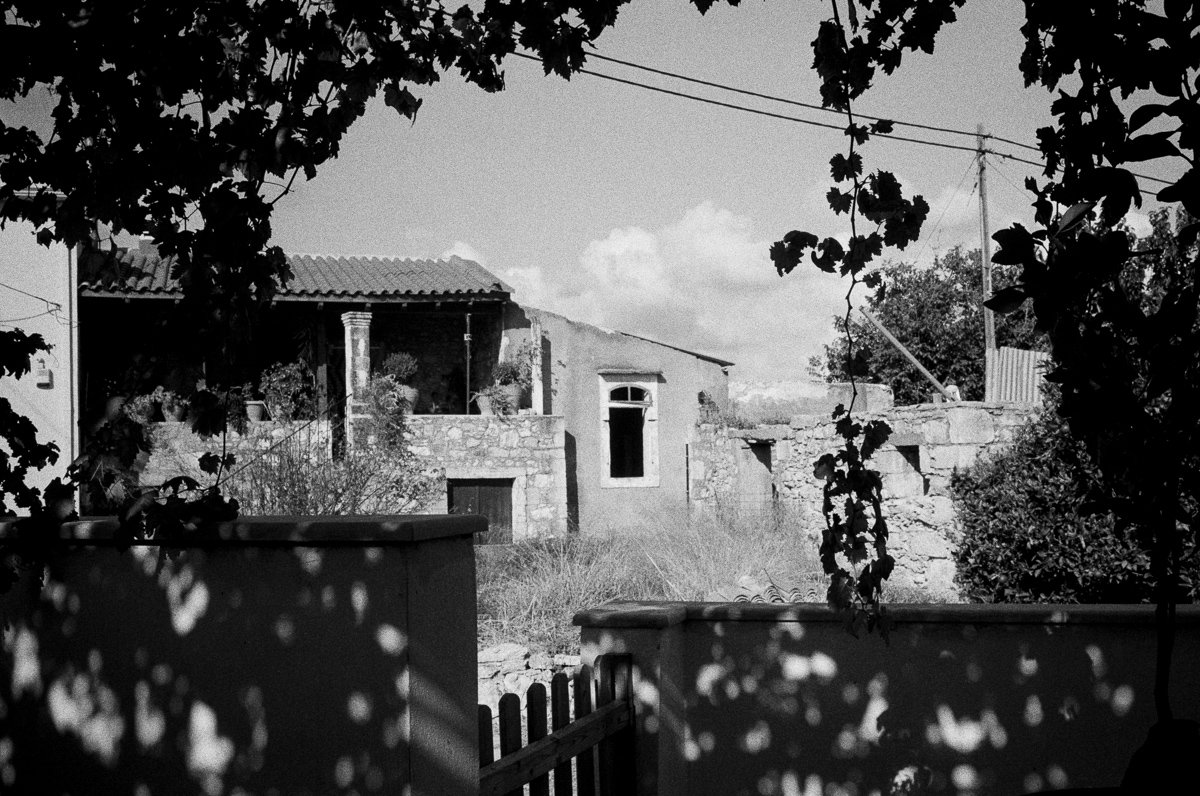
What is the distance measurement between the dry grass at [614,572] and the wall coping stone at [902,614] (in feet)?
16.2

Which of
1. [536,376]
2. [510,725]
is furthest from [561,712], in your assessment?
[536,376]

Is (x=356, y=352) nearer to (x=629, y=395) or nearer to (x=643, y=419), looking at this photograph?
(x=629, y=395)

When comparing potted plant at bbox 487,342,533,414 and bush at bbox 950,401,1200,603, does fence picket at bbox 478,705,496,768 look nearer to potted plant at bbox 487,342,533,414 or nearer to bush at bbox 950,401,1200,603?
bush at bbox 950,401,1200,603

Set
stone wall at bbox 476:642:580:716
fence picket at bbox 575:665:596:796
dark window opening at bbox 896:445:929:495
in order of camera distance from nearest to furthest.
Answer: fence picket at bbox 575:665:596:796
stone wall at bbox 476:642:580:716
dark window opening at bbox 896:445:929:495

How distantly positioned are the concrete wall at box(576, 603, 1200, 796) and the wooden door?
12538 millimetres

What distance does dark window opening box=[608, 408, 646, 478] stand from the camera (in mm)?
18562

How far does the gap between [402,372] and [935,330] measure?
13.7 m

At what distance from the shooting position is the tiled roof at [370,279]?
1554 cm

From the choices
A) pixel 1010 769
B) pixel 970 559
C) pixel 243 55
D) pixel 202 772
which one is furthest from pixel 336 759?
pixel 970 559

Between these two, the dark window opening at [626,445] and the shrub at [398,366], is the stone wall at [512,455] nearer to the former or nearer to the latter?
the shrub at [398,366]

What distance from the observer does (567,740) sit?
307 centimetres

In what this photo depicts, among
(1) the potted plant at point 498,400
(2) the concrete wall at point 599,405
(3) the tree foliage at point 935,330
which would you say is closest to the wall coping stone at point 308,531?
(1) the potted plant at point 498,400

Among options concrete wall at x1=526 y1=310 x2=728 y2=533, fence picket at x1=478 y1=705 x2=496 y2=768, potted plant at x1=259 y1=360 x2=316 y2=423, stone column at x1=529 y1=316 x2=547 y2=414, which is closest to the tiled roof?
stone column at x1=529 y1=316 x2=547 y2=414

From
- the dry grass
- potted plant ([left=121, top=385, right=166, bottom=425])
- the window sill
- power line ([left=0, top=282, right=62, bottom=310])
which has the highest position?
power line ([left=0, top=282, right=62, bottom=310])
